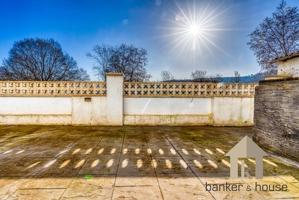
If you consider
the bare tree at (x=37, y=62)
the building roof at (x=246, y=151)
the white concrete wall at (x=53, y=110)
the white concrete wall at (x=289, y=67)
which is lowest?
the building roof at (x=246, y=151)

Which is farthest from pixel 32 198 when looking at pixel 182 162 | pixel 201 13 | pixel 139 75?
pixel 139 75

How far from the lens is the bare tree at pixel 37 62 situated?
22.3 meters

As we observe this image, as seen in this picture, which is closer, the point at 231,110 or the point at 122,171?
the point at 122,171

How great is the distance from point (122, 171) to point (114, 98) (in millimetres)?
5428

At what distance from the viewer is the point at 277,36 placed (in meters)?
13.1

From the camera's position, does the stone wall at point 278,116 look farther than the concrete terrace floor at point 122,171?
Yes

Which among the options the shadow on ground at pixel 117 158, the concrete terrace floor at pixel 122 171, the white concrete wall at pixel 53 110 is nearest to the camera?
the concrete terrace floor at pixel 122 171

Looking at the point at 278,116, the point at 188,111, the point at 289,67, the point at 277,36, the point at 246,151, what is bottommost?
the point at 246,151

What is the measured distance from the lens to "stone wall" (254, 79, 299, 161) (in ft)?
12.2

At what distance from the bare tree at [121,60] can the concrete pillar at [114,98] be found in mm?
19303

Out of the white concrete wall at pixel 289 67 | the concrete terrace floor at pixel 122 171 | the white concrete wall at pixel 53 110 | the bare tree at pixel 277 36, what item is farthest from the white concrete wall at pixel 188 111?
the bare tree at pixel 277 36

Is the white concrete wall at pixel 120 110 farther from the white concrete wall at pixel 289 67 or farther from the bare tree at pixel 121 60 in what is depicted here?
the bare tree at pixel 121 60

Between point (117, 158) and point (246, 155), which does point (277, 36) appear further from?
point (117, 158)

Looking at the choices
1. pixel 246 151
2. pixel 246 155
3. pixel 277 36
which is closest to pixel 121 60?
pixel 277 36
